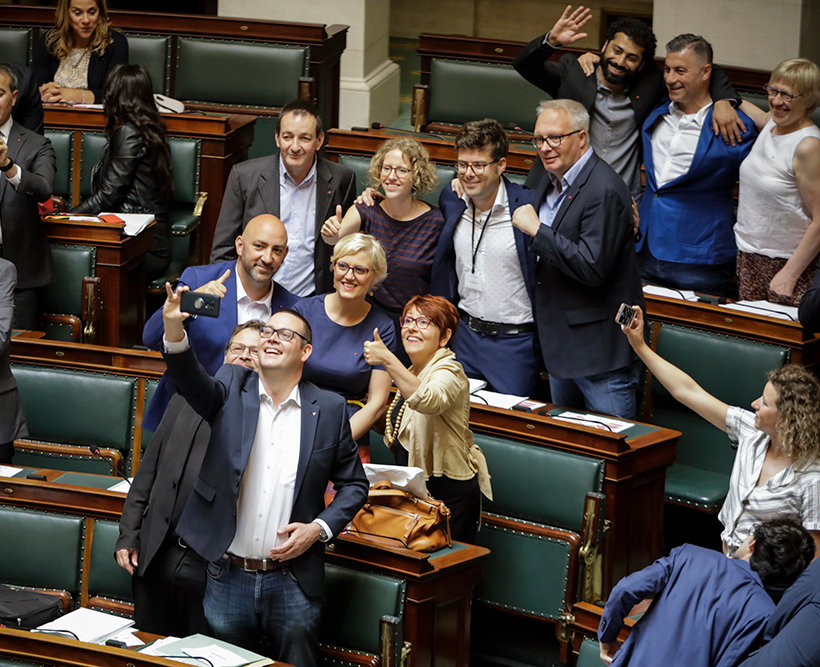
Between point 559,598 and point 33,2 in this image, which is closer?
point 559,598

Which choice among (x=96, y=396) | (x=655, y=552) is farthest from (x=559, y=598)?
(x=96, y=396)

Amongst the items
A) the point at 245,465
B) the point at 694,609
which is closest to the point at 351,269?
the point at 245,465

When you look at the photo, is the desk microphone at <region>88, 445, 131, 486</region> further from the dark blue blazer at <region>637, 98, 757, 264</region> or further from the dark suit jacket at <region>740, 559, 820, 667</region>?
the dark suit jacket at <region>740, 559, 820, 667</region>

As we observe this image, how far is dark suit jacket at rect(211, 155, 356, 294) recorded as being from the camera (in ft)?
12.7

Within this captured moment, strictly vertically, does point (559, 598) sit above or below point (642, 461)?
below

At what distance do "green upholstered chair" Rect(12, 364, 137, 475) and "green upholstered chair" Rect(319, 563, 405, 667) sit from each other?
1092 mm

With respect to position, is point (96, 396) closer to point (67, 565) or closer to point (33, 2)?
point (67, 565)

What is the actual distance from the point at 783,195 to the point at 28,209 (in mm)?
2568

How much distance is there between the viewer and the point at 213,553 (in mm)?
2617

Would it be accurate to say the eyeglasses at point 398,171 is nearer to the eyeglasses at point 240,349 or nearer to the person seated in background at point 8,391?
the eyeglasses at point 240,349

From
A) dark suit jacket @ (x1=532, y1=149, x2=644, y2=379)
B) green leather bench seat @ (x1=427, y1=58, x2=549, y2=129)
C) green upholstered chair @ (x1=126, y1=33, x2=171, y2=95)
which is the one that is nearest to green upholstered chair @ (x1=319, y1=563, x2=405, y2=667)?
dark suit jacket @ (x1=532, y1=149, x2=644, y2=379)

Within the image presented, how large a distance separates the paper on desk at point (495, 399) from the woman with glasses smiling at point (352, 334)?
0.35 metres

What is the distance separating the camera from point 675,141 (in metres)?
3.89

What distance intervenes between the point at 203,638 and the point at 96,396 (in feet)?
4.37
